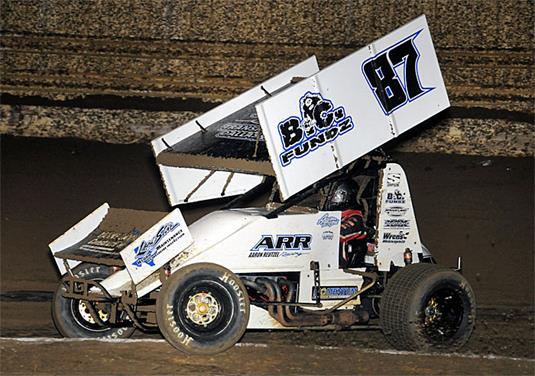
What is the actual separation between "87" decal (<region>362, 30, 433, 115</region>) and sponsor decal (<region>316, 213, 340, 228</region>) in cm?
101

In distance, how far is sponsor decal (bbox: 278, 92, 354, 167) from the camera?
8.35m

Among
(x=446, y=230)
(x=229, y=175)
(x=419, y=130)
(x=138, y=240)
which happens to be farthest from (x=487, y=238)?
(x=138, y=240)

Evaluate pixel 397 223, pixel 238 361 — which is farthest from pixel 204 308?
pixel 397 223

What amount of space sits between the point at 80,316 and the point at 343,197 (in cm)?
255

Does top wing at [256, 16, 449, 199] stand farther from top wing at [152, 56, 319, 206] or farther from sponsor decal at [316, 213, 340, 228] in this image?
sponsor decal at [316, 213, 340, 228]

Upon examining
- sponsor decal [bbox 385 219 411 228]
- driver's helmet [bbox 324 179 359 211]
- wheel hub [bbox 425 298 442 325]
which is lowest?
wheel hub [bbox 425 298 442 325]

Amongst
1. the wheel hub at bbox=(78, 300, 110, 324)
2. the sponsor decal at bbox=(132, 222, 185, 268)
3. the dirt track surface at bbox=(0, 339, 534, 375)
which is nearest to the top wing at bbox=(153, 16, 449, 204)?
the sponsor decal at bbox=(132, 222, 185, 268)

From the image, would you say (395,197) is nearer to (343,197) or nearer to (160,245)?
(343,197)

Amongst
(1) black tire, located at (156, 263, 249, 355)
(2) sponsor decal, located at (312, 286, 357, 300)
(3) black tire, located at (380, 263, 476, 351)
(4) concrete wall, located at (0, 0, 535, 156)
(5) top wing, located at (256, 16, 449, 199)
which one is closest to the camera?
(1) black tire, located at (156, 263, 249, 355)

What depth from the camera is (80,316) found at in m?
9.17

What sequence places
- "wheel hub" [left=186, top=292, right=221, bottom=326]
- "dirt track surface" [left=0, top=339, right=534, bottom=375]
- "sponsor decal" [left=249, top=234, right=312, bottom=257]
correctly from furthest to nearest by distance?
"sponsor decal" [left=249, top=234, right=312, bottom=257], "wheel hub" [left=186, top=292, right=221, bottom=326], "dirt track surface" [left=0, top=339, right=534, bottom=375]

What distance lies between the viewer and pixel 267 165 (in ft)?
28.3

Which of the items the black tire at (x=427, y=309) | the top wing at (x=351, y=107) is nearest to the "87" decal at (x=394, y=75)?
the top wing at (x=351, y=107)

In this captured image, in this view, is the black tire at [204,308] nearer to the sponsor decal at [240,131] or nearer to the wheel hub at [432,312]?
the sponsor decal at [240,131]
